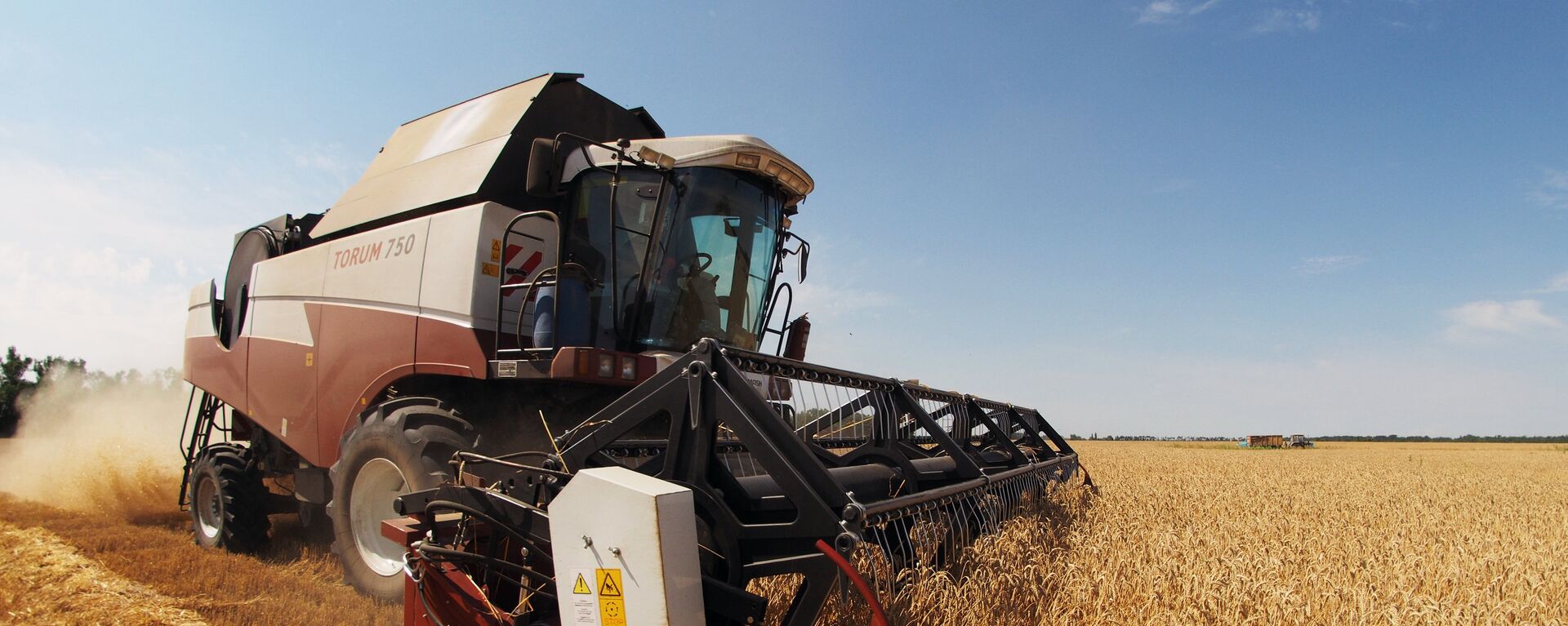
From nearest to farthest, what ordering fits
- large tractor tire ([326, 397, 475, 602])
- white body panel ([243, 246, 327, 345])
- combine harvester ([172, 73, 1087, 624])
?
combine harvester ([172, 73, 1087, 624])
large tractor tire ([326, 397, 475, 602])
white body panel ([243, 246, 327, 345])

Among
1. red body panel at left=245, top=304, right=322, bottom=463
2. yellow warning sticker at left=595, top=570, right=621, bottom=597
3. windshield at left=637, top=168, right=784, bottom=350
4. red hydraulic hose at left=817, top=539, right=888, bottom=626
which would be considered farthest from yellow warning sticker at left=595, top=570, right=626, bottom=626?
red body panel at left=245, top=304, right=322, bottom=463

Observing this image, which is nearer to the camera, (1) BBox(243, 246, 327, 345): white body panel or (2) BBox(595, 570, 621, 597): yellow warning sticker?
(2) BBox(595, 570, 621, 597): yellow warning sticker

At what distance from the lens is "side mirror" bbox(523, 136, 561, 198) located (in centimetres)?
431

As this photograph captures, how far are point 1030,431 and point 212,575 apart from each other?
5.28 meters

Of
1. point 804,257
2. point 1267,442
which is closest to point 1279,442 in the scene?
point 1267,442

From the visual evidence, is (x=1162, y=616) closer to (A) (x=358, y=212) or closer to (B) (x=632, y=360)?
(B) (x=632, y=360)

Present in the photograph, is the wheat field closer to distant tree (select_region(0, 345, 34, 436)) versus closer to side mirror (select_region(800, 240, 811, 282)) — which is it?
side mirror (select_region(800, 240, 811, 282))

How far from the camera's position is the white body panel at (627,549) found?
216cm

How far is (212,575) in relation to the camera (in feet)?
15.2

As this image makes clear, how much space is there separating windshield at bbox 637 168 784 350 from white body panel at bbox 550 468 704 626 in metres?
1.84

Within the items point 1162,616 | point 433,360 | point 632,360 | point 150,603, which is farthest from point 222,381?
point 1162,616

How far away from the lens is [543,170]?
14.2ft

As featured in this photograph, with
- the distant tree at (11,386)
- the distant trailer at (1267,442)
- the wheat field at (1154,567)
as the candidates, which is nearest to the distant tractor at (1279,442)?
the distant trailer at (1267,442)

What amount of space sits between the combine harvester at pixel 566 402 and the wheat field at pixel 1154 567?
25cm
